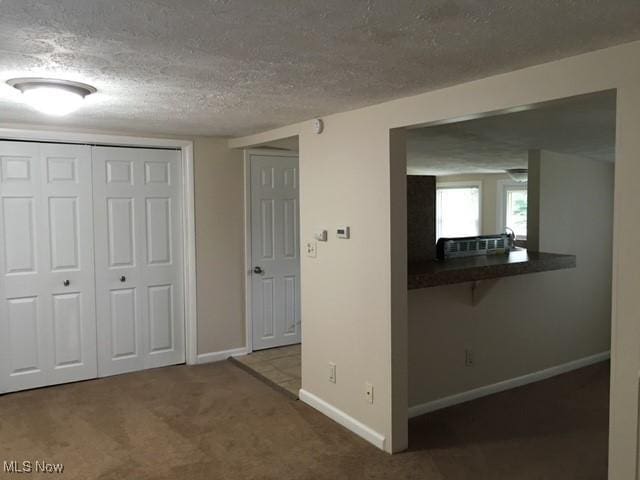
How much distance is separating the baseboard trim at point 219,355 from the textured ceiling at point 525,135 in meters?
2.49

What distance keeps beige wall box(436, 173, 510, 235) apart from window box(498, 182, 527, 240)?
0.10 m

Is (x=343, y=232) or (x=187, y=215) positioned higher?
(x=187, y=215)

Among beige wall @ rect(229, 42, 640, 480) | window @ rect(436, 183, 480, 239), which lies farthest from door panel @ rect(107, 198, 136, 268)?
window @ rect(436, 183, 480, 239)

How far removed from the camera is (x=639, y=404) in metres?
1.99

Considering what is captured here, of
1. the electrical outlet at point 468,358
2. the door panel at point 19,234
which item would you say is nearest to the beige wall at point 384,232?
the electrical outlet at point 468,358

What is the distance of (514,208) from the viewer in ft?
26.4

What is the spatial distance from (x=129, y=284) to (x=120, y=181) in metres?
0.88

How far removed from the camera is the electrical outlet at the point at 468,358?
391cm

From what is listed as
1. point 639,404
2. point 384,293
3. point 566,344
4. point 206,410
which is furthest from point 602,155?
point 206,410

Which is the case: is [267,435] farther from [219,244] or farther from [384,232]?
[219,244]

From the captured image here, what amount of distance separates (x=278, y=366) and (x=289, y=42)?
3.38 metres

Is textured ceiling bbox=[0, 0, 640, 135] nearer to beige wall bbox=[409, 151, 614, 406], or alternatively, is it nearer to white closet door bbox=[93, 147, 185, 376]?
white closet door bbox=[93, 147, 185, 376]

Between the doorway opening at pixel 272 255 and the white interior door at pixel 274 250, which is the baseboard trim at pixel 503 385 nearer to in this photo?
the doorway opening at pixel 272 255

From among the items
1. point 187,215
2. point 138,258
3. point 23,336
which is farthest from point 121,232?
point 23,336
